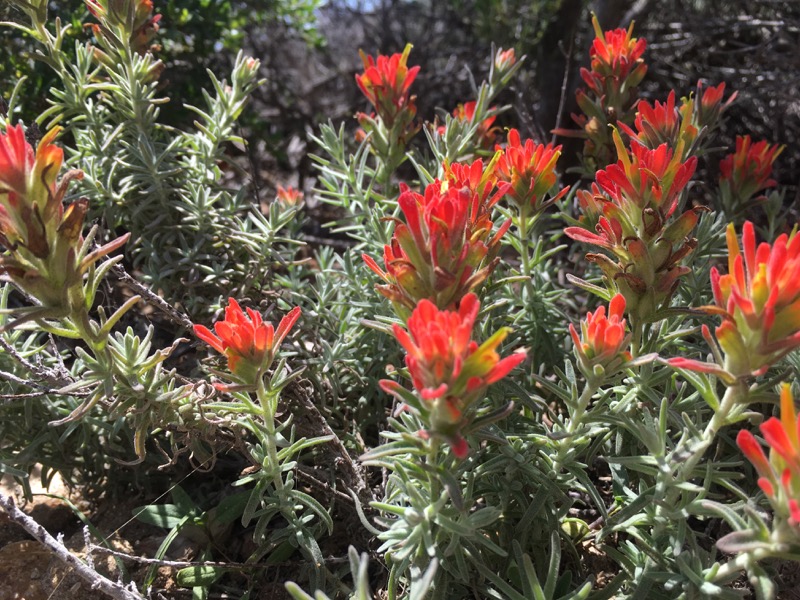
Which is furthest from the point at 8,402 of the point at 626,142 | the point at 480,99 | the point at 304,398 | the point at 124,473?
the point at 626,142

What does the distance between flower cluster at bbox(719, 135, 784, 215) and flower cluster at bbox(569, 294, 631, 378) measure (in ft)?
4.42

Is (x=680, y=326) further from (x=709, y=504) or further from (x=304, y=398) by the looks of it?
(x=304, y=398)

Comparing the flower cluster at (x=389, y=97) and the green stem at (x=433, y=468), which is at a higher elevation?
the flower cluster at (x=389, y=97)

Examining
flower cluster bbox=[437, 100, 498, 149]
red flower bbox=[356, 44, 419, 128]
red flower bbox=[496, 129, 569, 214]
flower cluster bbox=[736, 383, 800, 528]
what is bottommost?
flower cluster bbox=[736, 383, 800, 528]

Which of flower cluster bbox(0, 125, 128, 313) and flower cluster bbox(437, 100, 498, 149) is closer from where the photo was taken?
flower cluster bbox(0, 125, 128, 313)

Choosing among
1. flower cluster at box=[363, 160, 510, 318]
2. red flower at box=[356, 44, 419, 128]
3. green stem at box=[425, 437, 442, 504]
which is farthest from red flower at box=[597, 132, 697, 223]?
red flower at box=[356, 44, 419, 128]

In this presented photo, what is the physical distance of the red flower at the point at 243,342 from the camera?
1492mm

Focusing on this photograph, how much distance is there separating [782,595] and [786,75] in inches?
113

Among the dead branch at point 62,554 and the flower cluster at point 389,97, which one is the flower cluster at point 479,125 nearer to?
the flower cluster at point 389,97

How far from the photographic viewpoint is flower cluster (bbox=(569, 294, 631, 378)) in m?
1.44

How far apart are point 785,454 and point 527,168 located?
41.6 inches

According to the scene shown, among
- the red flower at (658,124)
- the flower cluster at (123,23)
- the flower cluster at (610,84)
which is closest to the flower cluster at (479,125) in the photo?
the flower cluster at (610,84)

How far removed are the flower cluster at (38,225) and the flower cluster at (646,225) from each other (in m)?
1.18

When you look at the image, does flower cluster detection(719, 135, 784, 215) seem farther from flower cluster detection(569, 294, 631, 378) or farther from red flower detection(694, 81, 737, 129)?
flower cluster detection(569, 294, 631, 378)
